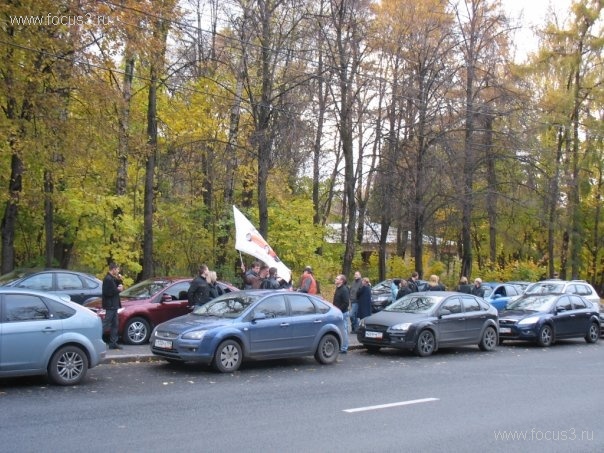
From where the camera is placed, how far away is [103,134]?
20594mm

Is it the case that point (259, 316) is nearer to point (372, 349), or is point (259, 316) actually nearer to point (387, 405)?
point (387, 405)

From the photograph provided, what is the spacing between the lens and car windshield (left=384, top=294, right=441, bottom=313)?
16.5m

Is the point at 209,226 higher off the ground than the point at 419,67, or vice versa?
the point at 419,67

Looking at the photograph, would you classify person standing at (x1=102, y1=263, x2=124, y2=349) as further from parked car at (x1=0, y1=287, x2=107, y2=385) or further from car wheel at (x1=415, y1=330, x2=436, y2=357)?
car wheel at (x1=415, y1=330, x2=436, y2=357)

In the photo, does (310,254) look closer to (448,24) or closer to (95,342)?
(448,24)

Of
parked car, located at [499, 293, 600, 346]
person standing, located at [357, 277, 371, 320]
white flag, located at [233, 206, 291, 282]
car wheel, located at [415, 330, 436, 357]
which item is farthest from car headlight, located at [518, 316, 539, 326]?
white flag, located at [233, 206, 291, 282]

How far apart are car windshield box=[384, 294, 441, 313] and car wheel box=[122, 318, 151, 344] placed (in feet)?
19.8

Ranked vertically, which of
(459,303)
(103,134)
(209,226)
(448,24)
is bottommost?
(459,303)

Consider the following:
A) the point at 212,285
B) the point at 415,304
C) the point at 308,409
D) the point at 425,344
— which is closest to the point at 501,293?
the point at 415,304

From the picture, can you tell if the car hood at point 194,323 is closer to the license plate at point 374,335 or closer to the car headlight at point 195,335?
the car headlight at point 195,335

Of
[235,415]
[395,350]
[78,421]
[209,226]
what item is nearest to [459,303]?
[395,350]

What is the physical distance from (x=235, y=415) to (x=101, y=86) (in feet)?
44.6

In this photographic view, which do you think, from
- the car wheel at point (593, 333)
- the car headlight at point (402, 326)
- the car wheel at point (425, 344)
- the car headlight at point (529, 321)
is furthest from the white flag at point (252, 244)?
the car wheel at point (593, 333)

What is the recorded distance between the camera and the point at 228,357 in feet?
40.5
